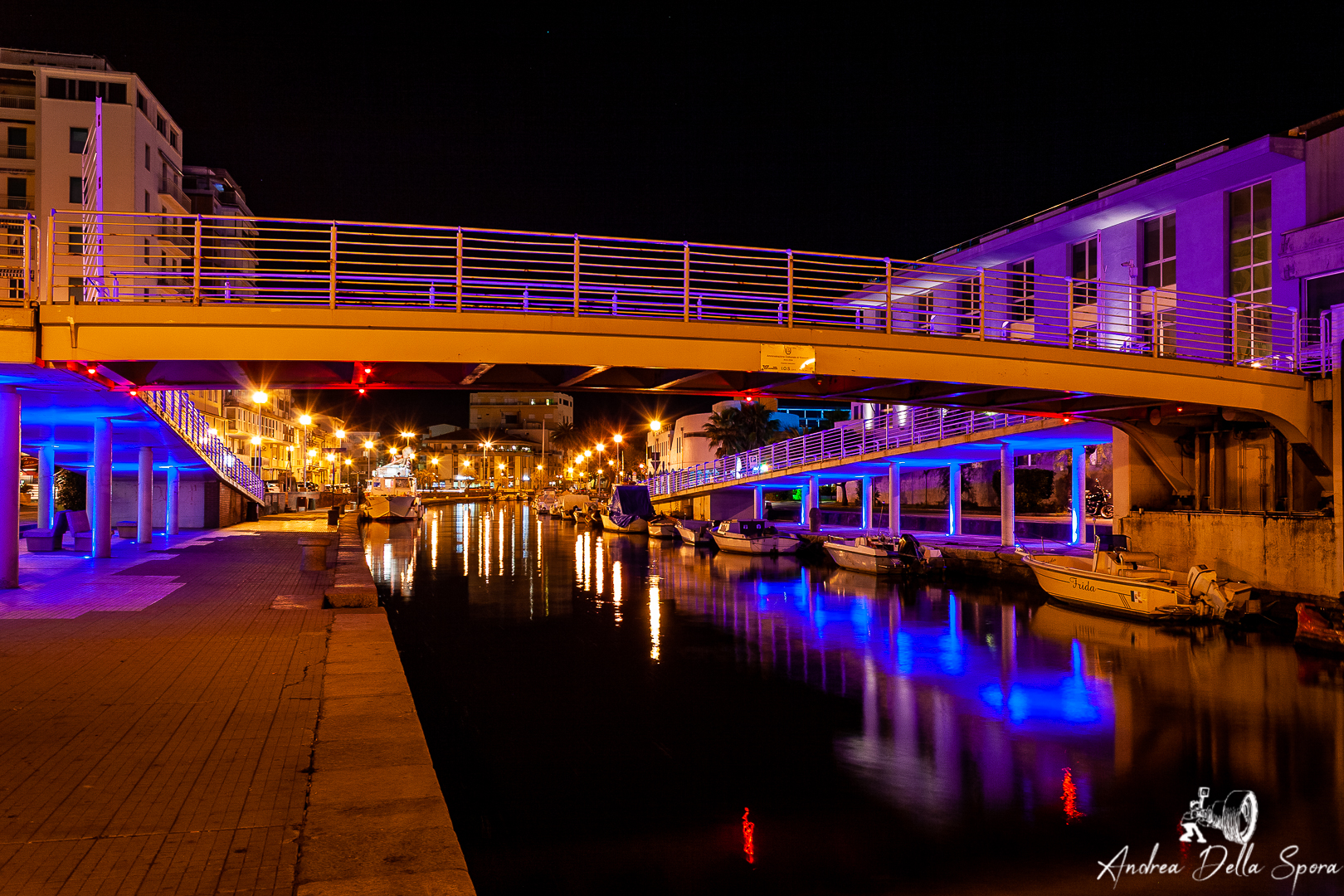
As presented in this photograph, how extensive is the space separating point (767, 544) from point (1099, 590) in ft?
56.9

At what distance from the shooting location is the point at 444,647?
17703 mm

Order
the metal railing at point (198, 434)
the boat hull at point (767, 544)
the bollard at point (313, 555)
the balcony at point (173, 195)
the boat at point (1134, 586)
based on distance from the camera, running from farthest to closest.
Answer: the balcony at point (173, 195)
the boat hull at point (767, 544)
the metal railing at point (198, 434)
the bollard at point (313, 555)
the boat at point (1134, 586)

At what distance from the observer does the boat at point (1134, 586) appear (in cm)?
1950

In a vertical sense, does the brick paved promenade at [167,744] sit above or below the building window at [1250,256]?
below

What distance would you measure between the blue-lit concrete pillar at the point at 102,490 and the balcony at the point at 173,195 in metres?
42.4

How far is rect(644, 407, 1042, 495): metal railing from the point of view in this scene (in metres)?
29.7

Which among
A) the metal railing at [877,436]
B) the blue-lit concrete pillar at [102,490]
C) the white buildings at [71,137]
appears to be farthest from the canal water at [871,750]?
the white buildings at [71,137]

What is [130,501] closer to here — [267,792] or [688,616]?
[688,616]

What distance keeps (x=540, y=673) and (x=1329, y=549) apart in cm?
1612

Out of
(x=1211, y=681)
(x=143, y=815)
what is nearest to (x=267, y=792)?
(x=143, y=815)

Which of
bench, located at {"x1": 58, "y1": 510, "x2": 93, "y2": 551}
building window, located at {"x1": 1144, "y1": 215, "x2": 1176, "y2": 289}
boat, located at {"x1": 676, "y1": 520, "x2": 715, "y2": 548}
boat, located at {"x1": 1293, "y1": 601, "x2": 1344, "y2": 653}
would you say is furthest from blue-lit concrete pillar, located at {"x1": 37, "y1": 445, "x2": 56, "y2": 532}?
building window, located at {"x1": 1144, "y1": 215, "x2": 1176, "y2": 289}

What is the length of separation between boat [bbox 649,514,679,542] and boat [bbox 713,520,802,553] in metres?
6.63

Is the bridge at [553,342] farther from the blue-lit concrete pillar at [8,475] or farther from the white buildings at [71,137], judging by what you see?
the white buildings at [71,137]

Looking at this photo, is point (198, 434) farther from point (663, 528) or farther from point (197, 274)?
point (663, 528)
